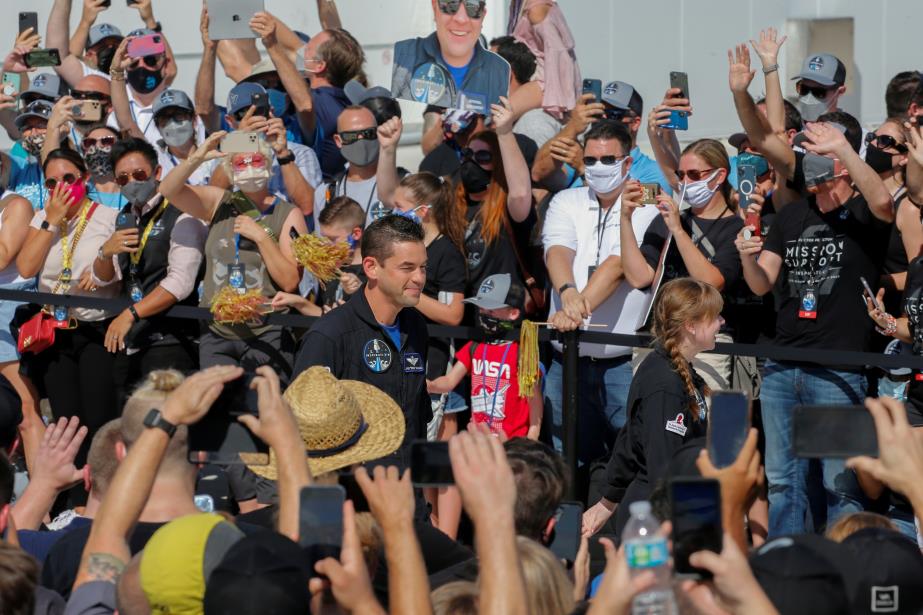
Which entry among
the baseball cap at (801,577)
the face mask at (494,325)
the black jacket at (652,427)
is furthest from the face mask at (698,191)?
the baseball cap at (801,577)

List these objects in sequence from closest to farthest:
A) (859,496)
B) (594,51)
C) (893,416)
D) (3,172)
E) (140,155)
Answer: (893,416) < (859,496) < (140,155) < (3,172) < (594,51)

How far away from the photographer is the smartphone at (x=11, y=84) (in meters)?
9.11

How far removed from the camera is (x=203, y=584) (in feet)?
11.0

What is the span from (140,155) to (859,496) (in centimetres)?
410

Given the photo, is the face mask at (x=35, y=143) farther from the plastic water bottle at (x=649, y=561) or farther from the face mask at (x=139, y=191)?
the plastic water bottle at (x=649, y=561)

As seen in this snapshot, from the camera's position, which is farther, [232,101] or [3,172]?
[3,172]

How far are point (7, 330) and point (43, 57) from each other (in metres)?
2.18

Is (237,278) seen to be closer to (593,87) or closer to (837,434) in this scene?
(593,87)

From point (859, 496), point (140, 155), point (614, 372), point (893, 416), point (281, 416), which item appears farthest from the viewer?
point (140, 155)

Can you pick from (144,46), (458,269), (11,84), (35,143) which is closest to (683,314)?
(458,269)

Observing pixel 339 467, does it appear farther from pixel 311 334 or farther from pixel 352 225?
pixel 352 225

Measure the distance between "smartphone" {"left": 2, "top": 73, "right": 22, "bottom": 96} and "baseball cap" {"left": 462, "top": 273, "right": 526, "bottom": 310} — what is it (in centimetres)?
375

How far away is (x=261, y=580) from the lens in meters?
3.08

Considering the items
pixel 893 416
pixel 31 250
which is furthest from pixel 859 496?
pixel 31 250
